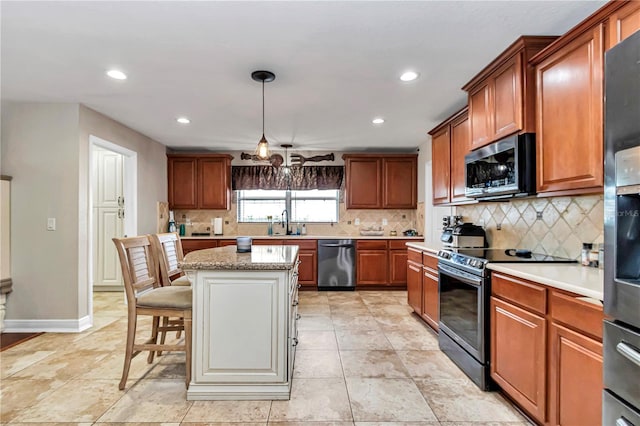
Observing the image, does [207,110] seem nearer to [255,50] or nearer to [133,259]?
[255,50]

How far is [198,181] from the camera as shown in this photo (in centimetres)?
557

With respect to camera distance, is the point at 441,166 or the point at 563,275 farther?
the point at 441,166

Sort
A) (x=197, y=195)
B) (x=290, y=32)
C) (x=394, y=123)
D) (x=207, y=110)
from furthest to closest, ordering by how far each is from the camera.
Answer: (x=197, y=195) < (x=394, y=123) < (x=207, y=110) < (x=290, y=32)

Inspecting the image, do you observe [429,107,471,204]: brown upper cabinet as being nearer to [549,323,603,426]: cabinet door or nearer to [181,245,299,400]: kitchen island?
[549,323,603,426]: cabinet door

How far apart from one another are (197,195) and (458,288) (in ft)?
14.6

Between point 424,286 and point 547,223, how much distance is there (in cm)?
138

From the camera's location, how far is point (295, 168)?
5844mm

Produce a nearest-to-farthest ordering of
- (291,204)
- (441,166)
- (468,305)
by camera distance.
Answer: (468,305), (441,166), (291,204)

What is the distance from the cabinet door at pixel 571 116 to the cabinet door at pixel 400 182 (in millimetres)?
3421

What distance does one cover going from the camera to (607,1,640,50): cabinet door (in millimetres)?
1518

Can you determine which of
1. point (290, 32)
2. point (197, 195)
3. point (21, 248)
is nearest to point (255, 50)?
point (290, 32)

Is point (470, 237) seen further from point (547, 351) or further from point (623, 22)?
point (623, 22)

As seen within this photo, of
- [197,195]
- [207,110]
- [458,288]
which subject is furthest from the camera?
[197,195]

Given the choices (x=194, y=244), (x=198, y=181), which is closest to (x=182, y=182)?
(x=198, y=181)
